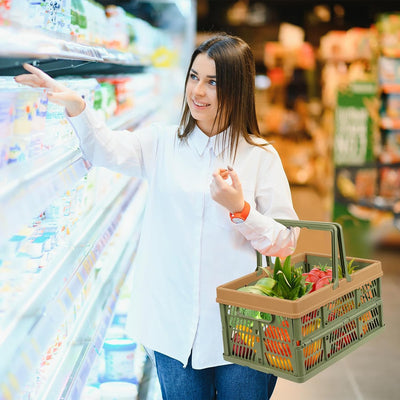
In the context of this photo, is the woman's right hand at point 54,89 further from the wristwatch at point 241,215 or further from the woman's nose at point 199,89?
the wristwatch at point 241,215

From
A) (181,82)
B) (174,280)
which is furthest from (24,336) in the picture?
(181,82)

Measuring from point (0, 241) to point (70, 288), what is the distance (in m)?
0.69

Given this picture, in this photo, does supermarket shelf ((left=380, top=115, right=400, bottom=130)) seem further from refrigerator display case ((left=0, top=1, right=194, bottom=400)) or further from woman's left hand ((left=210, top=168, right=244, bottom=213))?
woman's left hand ((left=210, top=168, right=244, bottom=213))

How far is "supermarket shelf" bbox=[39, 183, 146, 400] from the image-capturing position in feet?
6.27

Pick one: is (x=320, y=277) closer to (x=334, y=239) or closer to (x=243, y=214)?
(x=334, y=239)

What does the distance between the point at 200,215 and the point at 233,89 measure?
1.25 feet

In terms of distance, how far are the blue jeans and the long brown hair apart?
0.65 m

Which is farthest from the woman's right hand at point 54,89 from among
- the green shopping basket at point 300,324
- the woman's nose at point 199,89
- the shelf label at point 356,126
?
the shelf label at point 356,126

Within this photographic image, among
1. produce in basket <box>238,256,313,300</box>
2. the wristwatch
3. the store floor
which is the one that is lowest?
the store floor

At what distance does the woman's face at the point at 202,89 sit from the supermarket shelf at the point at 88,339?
2.74ft

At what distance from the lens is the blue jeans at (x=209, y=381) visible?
1.97 m

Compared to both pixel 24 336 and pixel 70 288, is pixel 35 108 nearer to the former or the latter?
pixel 70 288

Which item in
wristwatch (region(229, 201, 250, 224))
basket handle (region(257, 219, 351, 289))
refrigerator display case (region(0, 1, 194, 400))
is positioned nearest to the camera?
refrigerator display case (region(0, 1, 194, 400))

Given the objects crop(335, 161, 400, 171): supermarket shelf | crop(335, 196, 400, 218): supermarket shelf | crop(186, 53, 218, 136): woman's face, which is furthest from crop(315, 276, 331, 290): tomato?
crop(335, 161, 400, 171): supermarket shelf
